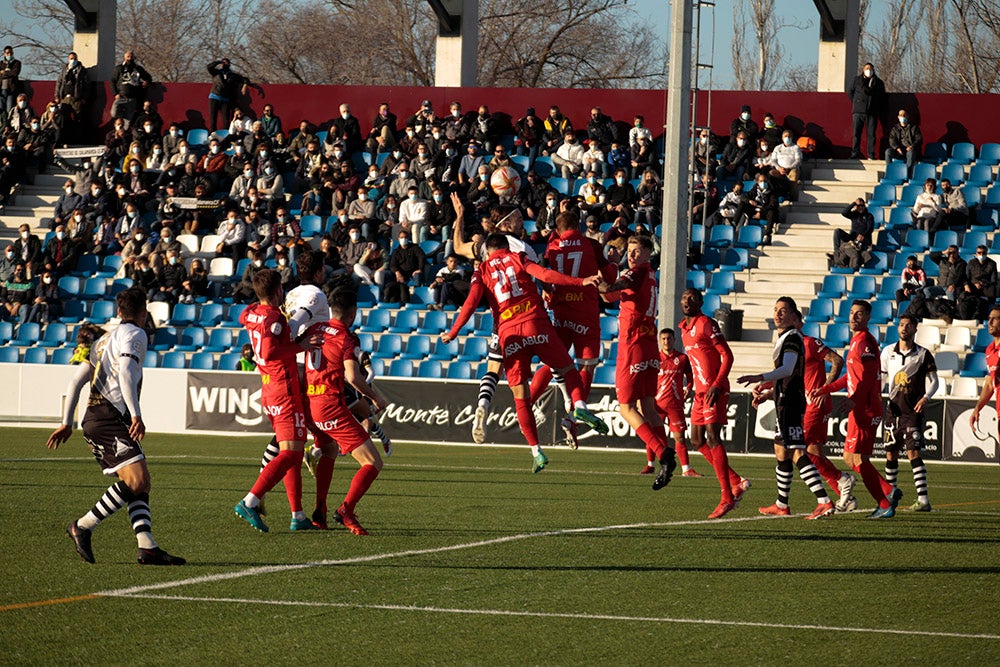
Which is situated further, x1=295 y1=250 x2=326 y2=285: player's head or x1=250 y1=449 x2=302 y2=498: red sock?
x1=295 y1=250 x2=326 y2=285: player's head

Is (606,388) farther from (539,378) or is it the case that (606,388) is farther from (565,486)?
(539,378)

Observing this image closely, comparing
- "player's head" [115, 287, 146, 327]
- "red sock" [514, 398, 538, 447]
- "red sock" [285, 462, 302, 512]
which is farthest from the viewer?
"red sock" [514, 398, 538, 447]

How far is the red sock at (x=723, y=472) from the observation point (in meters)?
13.1

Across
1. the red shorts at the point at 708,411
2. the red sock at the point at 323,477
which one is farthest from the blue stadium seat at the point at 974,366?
the red sock at the point at 323,477

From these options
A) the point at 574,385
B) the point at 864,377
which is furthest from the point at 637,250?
the point at 864,377

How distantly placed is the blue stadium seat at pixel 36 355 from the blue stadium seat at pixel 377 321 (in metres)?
6.72

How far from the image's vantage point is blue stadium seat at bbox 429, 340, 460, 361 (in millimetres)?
28000

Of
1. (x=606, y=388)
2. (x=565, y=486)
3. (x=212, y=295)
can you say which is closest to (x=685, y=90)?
(x=606, y=388)

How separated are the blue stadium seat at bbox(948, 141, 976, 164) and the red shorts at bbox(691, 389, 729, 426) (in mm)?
18607

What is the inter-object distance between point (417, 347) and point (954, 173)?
12.0m

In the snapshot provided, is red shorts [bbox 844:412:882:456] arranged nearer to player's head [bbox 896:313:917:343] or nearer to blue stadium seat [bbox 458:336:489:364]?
player's head [bbox 896:313:917:343]

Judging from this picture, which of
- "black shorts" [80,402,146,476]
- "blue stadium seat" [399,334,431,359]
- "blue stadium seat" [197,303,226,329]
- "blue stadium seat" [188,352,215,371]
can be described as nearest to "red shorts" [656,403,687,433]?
"black shorts" [80,402,146,476]

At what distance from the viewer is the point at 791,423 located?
12805 millimetres

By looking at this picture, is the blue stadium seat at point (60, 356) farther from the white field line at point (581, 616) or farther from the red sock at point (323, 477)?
Answer: the white field line at point (581, 616)
